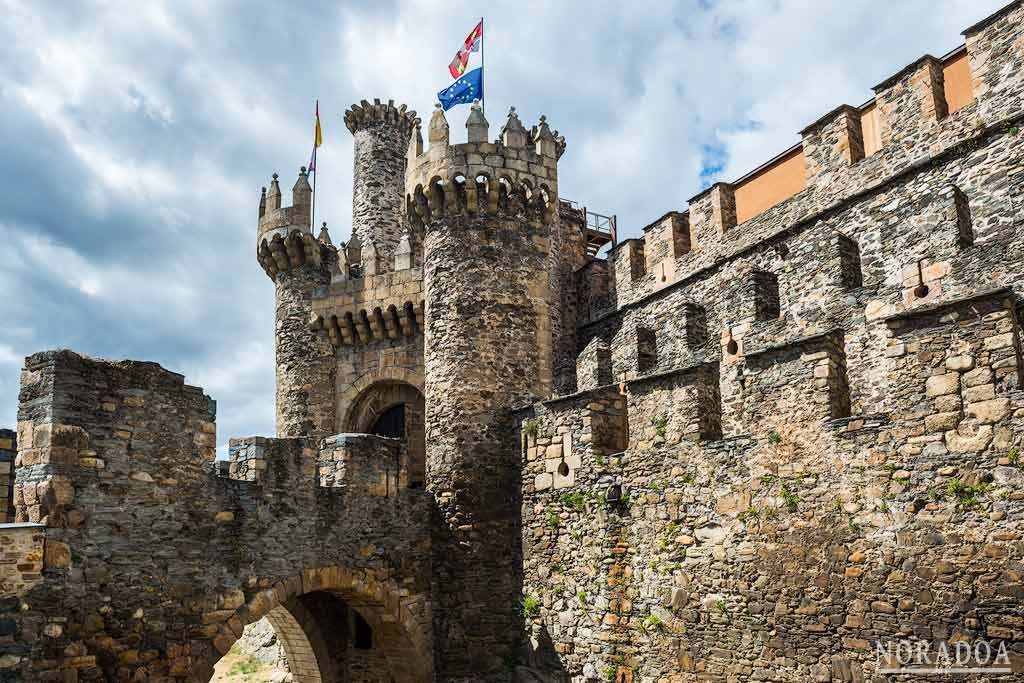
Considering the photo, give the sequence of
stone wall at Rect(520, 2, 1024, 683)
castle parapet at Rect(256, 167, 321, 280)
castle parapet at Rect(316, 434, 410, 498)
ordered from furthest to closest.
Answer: castle parapet at Rect(256, 167, 321, 280), castle parapet at Rect(316, 434, 410, 498), stone wall at Rect(520, 2, 1024, 683)

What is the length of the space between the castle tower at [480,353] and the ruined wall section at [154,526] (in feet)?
4.21

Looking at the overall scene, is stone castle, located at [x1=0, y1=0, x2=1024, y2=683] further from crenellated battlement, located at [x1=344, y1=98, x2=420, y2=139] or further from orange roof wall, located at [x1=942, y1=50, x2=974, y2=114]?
crenellated battlement, located at [x1=344, y1=98, x2=420, y2=139]

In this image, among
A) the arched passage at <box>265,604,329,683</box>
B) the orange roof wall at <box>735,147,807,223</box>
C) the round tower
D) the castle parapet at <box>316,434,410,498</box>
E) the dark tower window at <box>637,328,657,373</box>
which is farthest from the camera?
the round tower

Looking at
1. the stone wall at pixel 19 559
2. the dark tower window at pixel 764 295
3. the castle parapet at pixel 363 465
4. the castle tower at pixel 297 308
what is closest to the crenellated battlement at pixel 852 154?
the dark tower window at pixel 764 295

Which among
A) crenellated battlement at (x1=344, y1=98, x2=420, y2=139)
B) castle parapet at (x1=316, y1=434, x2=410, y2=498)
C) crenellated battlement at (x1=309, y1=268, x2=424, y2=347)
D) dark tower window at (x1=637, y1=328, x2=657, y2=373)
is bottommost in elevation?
castle parapet at (x1=316, y1=434, x2=410, y2=498)

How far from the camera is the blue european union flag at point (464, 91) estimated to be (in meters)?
16.1

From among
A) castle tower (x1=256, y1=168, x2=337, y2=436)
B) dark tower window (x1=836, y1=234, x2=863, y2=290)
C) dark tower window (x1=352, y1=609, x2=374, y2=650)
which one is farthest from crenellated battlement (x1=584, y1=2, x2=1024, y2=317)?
dark tower window (x1=352, y1=609, x2=374, y2=650)

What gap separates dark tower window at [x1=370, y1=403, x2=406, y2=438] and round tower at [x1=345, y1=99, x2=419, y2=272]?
13.2 ft

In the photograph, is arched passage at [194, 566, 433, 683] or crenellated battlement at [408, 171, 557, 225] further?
crenellated battlement at [408, 171, 557, 225]

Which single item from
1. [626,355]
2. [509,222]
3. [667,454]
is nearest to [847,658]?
[667,454]

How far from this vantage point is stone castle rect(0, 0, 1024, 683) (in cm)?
848

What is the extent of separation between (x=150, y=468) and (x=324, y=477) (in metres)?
2.73

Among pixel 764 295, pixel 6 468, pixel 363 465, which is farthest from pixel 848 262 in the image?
pixel 6 468

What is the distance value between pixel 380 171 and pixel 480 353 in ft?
29.9
